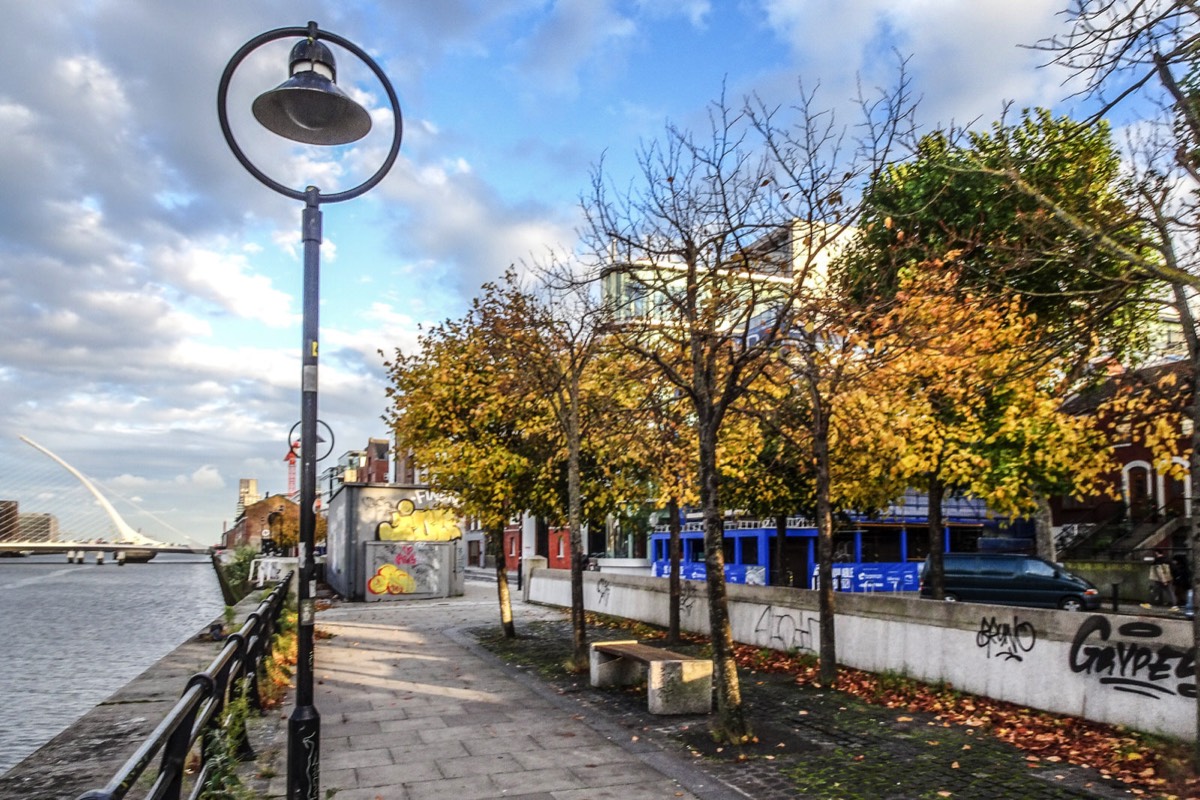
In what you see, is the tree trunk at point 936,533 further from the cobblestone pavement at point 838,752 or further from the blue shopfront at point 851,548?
the blue shopfront at point 851,548

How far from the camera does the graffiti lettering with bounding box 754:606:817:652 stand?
13773mm

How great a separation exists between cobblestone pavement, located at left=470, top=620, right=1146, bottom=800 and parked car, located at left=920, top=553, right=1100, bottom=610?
15703mm

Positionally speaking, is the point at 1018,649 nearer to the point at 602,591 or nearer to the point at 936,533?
the point at 936,533

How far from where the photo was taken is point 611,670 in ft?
39.6

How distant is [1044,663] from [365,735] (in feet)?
22.5

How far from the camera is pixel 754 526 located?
36.1 meters

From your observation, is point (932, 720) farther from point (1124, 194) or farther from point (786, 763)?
point (1124, 194)

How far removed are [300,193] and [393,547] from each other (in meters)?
23.5

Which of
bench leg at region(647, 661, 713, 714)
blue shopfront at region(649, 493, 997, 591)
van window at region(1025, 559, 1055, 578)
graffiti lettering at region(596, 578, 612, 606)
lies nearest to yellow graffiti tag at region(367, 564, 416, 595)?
graffiti lettering at region(596, 578, 612, 606)

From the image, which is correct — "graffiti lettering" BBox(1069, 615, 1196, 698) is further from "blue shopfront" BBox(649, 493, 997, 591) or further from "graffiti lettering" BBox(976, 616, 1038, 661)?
"blue shopfront" BBox(649, 493, 997, 591)

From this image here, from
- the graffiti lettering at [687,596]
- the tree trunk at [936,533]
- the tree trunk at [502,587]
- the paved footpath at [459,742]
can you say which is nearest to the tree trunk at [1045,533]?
the tree trunk at [936,533]

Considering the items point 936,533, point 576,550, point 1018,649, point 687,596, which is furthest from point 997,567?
point 1018,649

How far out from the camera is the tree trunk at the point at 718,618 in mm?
8797

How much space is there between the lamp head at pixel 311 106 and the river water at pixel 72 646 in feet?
14.8
